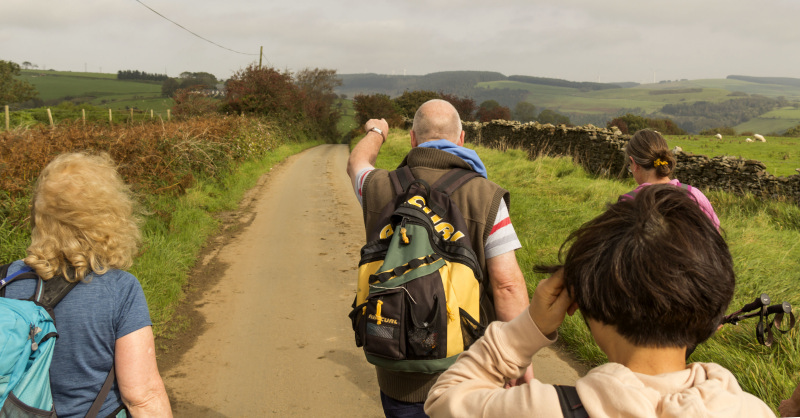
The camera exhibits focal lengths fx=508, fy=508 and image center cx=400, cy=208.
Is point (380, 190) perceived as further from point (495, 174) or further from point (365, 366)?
Result: point (495, 174)

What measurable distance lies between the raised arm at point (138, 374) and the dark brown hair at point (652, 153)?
3.20 meters

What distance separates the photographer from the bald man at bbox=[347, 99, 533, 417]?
2059 millimetres

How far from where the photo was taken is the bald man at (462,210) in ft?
6.75

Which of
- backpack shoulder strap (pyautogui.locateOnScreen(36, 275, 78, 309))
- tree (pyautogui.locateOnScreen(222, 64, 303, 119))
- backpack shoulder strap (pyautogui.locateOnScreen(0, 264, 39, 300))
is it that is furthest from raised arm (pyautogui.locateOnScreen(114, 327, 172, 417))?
tree (pyautogui.locateOnScreen(222, 64, 303, 119))

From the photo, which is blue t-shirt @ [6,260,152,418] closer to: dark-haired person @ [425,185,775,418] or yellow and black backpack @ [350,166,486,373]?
yellow and black backpack @ [350,166,486,373]

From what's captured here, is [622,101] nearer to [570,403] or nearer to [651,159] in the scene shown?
[651,159]

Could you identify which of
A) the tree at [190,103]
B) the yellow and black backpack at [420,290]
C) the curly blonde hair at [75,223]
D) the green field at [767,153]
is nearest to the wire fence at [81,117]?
the tree at [190,103]

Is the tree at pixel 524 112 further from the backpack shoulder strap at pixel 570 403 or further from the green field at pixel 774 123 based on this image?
the backpack shoulder strap at pixel 570 403

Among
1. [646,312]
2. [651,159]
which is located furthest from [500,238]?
[651,159]

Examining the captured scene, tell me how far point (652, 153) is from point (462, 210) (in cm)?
209

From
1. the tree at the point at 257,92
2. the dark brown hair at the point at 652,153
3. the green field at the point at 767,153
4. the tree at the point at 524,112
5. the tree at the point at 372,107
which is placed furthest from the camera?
the tree at the point at 524,112

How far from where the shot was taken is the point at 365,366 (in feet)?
13.7

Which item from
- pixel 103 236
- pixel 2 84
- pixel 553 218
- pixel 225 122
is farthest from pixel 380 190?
pixel 2 84

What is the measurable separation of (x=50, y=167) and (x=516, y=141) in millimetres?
20457
